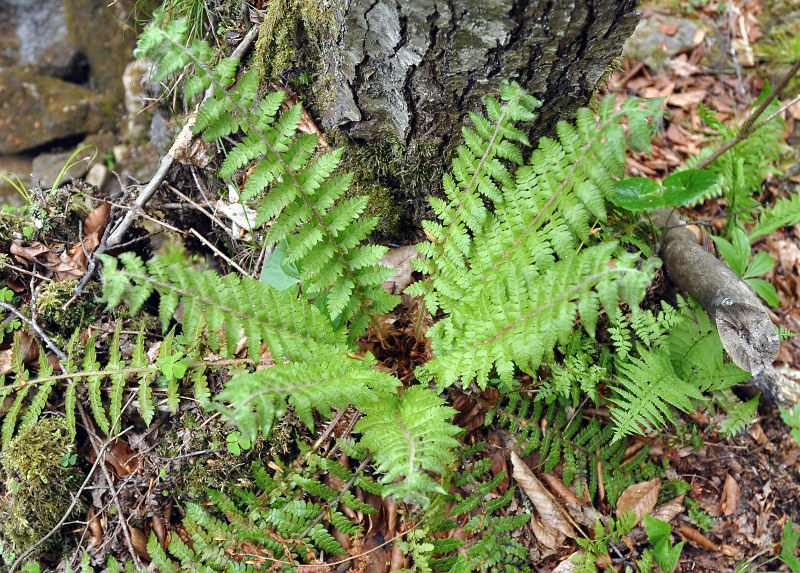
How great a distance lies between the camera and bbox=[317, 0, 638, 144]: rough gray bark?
1.99 meters

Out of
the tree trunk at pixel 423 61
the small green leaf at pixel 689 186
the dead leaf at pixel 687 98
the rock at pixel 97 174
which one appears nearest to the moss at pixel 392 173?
the tree trunk at pixel 423 61

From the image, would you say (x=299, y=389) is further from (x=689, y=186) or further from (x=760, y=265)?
(x=760, y=265)

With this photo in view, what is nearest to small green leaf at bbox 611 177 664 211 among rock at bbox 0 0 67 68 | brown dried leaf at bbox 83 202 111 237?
brown dried leaf at bbox 83 202 111 237

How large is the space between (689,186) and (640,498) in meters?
1.72

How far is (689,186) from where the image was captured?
2688 millimetres

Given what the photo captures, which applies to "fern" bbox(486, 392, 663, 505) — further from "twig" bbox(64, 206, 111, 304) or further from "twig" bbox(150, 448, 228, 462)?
"twig" bbox(64, 206, 111, 304)

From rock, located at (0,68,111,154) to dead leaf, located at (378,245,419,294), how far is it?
172 inches

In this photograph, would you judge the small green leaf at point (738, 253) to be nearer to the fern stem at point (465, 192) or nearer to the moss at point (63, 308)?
the fern stem at point (465, 192)

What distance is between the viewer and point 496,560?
2.47 m

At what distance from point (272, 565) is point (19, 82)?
6062mm

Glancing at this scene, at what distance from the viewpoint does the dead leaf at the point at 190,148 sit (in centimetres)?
304

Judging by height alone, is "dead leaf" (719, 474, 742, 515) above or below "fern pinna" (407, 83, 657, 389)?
below

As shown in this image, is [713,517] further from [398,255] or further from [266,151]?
[266,151]

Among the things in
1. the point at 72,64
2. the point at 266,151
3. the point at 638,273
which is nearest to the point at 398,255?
the point at 266,151
